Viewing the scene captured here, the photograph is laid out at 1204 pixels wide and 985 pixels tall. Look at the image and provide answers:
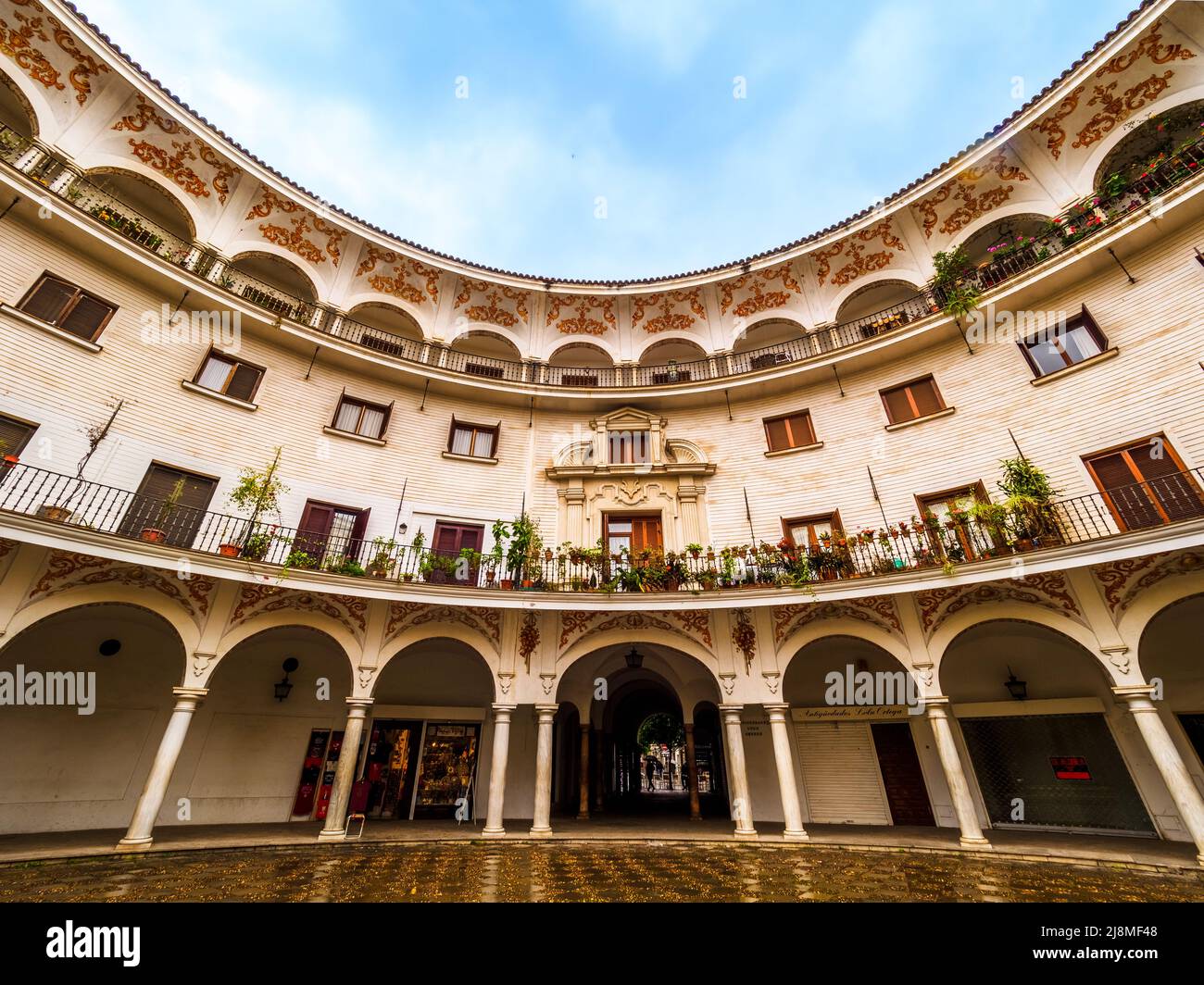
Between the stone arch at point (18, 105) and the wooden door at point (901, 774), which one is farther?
Result: the wooden door at point (901, 774)

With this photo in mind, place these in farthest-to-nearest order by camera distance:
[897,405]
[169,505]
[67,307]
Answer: [897,405], [67,307], [169,505]

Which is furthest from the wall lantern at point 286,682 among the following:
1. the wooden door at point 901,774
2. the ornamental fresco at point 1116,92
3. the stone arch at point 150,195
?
the ornamental fresco at point 1116,92

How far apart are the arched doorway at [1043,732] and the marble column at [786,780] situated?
3.84 meters

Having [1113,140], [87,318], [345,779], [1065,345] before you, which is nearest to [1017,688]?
[1065,345]

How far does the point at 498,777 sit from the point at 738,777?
508 cm

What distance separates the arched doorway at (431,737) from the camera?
43.8 feet

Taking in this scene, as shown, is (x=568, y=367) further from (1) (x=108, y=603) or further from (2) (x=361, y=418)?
(1) (x=108, y=603)

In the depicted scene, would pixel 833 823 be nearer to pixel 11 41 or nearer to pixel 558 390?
pixel 558 390

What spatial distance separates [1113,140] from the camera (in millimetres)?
12367

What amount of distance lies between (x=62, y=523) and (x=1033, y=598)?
16.8m

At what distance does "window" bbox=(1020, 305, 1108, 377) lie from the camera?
11.6 meters

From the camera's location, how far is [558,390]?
15602 millimetres

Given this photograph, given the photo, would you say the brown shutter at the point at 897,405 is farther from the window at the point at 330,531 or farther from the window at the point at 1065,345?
the window at the point at 330,531
